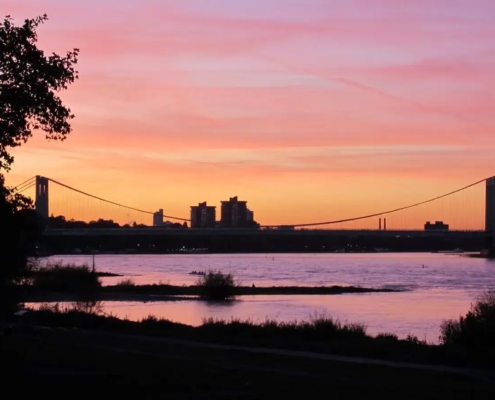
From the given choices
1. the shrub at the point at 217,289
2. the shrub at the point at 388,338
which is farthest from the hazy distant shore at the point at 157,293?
the shrub at the point at 388,338

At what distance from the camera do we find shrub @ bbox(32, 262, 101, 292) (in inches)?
2625

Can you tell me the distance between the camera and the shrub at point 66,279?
2625 inches

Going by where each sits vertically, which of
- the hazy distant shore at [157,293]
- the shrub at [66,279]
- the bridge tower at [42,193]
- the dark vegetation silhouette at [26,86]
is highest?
the bridge tower at [42,193]

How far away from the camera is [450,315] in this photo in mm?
48281

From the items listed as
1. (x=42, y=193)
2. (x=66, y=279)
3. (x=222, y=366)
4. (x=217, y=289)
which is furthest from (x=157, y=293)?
(x=42, y=193)

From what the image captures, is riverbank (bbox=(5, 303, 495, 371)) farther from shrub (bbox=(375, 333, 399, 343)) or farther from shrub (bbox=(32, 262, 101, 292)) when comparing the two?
shrub (bbox=(32, 262, 101, 292))

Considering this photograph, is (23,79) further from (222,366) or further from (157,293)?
(157,293)

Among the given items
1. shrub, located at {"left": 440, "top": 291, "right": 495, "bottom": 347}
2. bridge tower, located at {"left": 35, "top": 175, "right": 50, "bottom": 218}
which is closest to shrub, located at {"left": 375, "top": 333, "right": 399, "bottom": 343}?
shrub, located at {"left": 440, "top": 291, "right": 495, "bottom": 347}

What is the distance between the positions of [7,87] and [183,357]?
24.5 feet

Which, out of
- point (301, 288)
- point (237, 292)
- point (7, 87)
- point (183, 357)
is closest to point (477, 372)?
point (183, 357)

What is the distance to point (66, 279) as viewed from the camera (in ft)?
230

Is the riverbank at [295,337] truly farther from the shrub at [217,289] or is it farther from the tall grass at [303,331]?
the shrub at [217,289]

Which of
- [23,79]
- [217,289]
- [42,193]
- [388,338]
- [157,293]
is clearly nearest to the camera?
[23,79]

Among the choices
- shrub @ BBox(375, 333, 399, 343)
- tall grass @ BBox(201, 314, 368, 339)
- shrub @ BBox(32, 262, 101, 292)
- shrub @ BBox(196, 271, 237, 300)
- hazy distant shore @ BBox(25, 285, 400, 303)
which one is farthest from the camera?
shrub @ BBox(32, 262, 101, 292)
